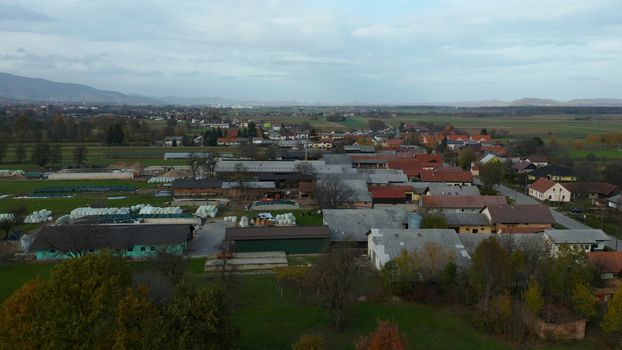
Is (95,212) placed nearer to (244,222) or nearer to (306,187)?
(244,222)

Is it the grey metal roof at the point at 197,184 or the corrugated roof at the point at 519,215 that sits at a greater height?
the corrugated roof at the point at 519,215

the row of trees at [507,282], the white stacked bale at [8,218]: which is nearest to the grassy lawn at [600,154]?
the row of trees at [507,282]

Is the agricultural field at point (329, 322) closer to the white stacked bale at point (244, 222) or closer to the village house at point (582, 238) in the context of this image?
the village house at point (582, 238)

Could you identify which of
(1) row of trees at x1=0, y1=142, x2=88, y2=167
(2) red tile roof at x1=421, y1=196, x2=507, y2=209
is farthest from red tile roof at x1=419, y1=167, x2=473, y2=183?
(1) row of trees at x1=0, y1=142, x2=88, y2=167

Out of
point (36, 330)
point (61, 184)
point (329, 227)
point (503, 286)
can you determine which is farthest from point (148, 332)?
point (61, 184)

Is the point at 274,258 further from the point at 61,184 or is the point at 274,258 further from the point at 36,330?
A: the point at 61,184

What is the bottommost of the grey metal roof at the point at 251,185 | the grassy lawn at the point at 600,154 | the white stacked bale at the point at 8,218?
the white stacked bale at the point at 8,218

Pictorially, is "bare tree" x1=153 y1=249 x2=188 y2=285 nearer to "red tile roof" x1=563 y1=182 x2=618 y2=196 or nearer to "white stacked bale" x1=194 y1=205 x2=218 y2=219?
"white stacked bale" x1=194 y1=205 x2=218 y2=219

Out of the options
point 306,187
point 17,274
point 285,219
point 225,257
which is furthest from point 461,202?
point 17,274
